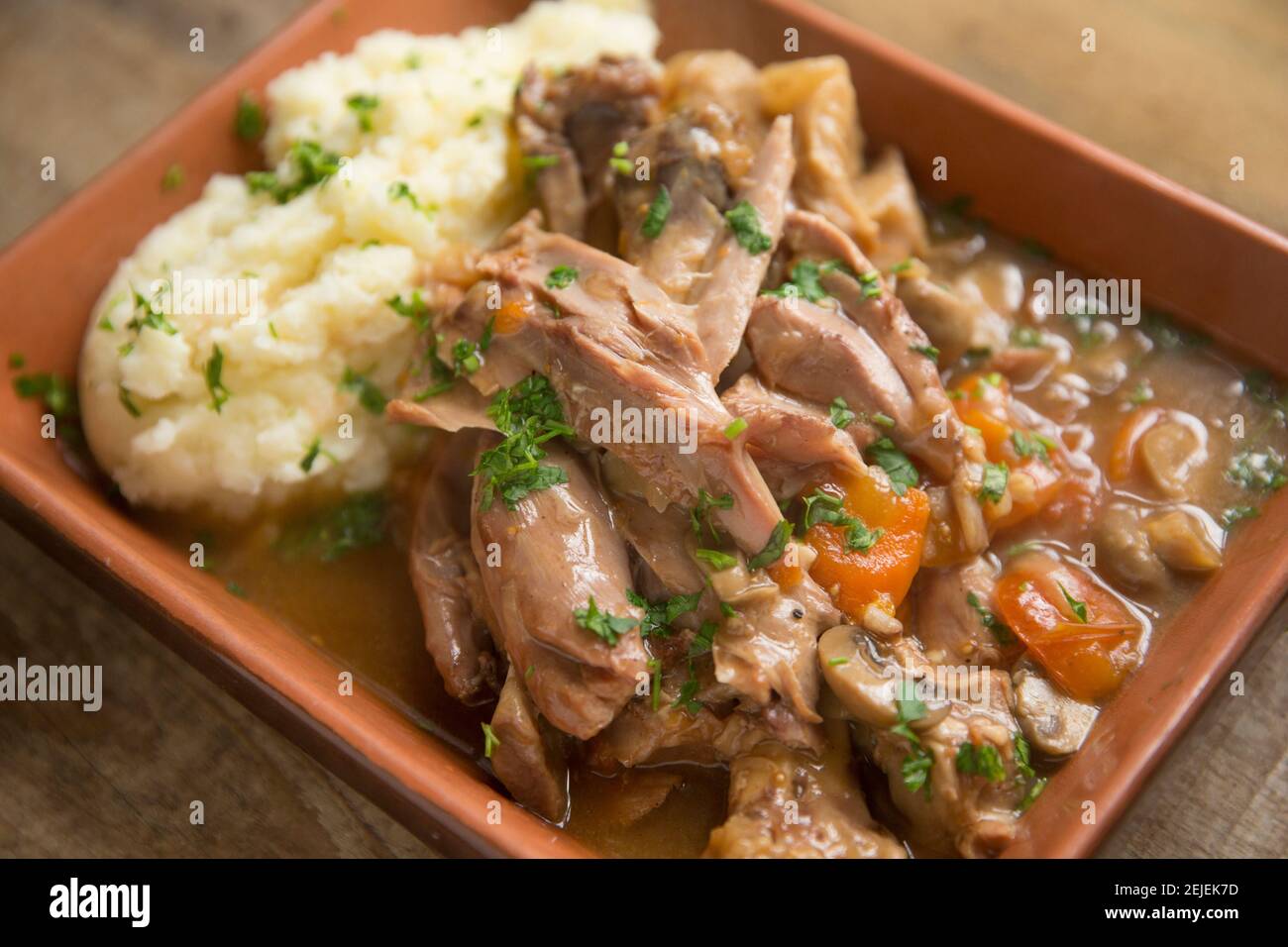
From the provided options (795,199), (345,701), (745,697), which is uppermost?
(795,199)

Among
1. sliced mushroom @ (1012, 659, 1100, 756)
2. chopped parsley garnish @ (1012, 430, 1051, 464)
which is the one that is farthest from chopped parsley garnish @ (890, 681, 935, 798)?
chopped parsley garnish @ (1012, 430, 1051, 464)

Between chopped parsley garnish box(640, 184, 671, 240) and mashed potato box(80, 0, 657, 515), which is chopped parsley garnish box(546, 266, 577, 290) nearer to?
chopped parsley garnish box(640, 184, 671, 240)

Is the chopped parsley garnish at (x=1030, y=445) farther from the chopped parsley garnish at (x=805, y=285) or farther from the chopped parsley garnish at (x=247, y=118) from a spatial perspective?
the chopped parsley garnish at (x=247, y=118)

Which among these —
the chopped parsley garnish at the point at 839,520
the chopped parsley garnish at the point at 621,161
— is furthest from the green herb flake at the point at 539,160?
the chopped parsley garnish at the point at 839,520

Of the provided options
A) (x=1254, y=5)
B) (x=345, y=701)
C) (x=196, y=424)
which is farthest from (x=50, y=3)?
(x=1254, y=5)

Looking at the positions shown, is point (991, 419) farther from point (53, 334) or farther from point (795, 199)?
point (53, 334)
